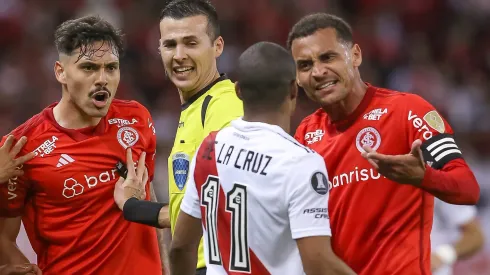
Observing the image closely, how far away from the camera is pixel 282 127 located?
440cm

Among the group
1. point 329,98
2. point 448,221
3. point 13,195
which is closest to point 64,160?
point 13,195

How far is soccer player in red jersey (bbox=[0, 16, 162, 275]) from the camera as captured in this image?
18.6 feet

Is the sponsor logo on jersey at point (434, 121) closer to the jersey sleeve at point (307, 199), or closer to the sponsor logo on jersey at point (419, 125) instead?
the sponsor logo on jersey at point (419, 125)

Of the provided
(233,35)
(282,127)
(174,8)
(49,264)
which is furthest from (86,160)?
(233,35)

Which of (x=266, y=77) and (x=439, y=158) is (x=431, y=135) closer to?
(x=439, y=158)

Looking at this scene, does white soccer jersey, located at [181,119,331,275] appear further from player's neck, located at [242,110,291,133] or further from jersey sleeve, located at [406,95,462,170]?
jersey sleeve, located at [406,95,462,170]

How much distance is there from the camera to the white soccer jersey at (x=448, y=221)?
7.59 m

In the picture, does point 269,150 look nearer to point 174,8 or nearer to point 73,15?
point 174,8

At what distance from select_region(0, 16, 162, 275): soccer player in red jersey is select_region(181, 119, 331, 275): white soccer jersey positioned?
55.4 inches

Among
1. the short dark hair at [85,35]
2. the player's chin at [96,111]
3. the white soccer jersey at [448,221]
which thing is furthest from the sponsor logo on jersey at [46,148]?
the white soccer jersey at [448,221]

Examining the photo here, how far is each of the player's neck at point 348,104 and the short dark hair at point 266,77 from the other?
0.89 meters

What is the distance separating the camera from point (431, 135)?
491 centimetres

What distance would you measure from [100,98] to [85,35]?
1.34 ft

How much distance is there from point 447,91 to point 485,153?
6.17 ft
